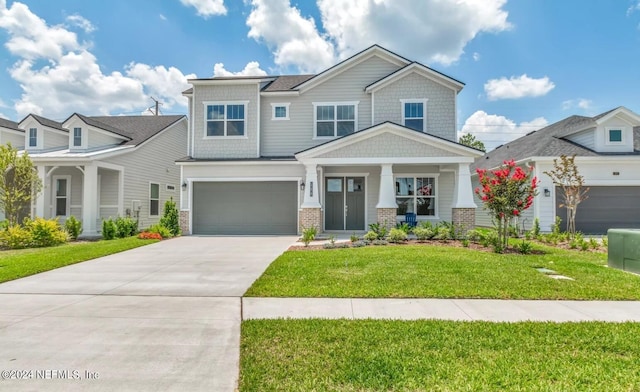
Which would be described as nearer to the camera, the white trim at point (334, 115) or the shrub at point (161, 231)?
the shrub at point (161, 231)

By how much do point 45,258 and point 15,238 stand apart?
3778 mm

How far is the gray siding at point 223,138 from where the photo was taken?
16688mm

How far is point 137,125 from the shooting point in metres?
20.9

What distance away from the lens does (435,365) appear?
330 cm

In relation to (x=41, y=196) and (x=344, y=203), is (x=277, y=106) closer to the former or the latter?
(x=344, y=203)

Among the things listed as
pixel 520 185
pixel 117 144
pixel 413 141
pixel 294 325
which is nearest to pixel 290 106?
pixel 413 141

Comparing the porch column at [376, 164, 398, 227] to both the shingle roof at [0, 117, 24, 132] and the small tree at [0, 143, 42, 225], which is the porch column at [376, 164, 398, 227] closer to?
the small tree at [0, 143, 42, 225]

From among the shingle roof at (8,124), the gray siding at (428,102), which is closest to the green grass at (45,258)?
the shingle roof at (8,124)

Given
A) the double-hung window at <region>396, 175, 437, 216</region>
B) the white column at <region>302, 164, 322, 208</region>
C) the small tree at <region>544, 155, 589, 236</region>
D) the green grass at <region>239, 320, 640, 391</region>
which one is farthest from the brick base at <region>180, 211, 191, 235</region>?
the small tree at <region>544, 155, 589, 236</region>

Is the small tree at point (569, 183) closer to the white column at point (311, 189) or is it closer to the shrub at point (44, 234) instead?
the white column at point (311, 189)

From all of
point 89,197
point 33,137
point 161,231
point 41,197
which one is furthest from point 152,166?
point 161,231

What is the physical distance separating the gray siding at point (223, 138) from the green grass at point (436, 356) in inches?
520

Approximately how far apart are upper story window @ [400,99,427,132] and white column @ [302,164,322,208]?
519 cm

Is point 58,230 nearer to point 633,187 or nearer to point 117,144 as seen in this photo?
point 117,144
